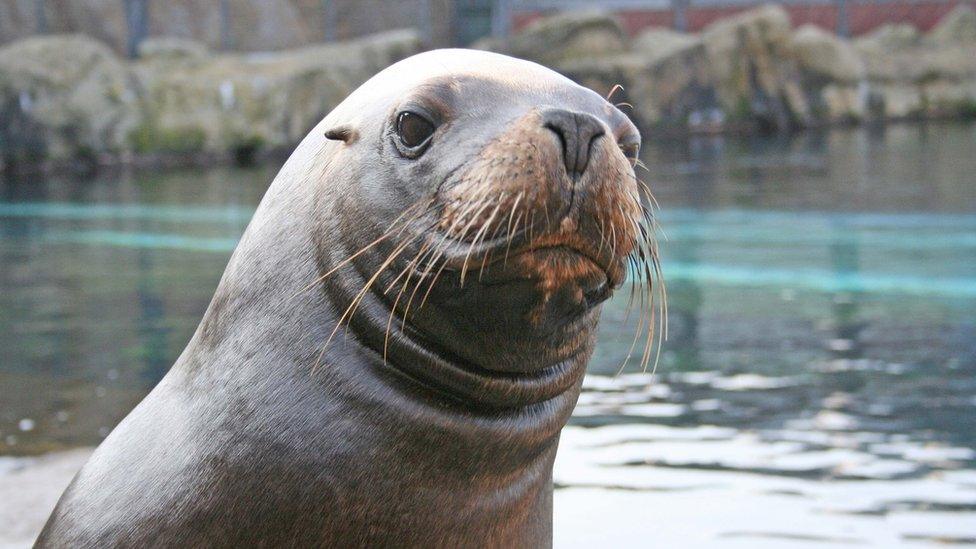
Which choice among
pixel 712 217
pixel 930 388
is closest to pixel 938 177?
pixel 712 217

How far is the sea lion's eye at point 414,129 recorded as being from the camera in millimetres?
2887

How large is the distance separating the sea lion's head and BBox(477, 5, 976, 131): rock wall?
66.9 ft

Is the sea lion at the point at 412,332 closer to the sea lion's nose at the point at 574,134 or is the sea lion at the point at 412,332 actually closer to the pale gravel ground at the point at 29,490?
the sea lion's nose at the point at 574,134

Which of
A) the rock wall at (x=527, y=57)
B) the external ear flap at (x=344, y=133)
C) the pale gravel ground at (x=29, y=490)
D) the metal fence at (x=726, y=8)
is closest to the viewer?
the external ear flap at (x=344, y=133)

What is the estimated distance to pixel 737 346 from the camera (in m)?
6.90

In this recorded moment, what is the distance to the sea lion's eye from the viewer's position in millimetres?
2887

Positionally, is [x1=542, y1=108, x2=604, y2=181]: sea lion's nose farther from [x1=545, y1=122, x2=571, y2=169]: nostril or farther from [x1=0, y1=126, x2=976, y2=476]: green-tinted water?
[x1=0, y1=126, x2=976, y2=476]: green-tinted water

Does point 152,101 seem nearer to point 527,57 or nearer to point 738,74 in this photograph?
point 527,57

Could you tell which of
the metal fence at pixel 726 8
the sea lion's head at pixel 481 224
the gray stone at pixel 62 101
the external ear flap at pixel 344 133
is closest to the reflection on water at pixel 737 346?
the sea lion's head at pixel 481 224

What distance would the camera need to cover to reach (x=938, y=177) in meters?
14.3

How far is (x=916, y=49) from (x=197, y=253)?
20.8 m

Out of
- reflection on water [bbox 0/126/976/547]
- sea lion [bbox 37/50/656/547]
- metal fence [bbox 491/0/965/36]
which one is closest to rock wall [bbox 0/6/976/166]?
metal fence [bbox 491/0/965/36]

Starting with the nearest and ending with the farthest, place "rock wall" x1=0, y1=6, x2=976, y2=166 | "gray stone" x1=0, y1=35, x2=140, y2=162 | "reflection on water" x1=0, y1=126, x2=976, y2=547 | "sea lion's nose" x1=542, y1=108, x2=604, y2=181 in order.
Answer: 1. "sea lion's nose" x1=542, y1=108, x2=604, y2=181
2. "reflection on water" x1=0, y1=126, x2=976, y2=547
3. "gray stone" x1=0, y1=35, x2=140, y2=162
4. "rock wall" x1=0, y1=6, x2=976, y2=166

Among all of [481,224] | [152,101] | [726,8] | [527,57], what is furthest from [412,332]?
[726,8]
